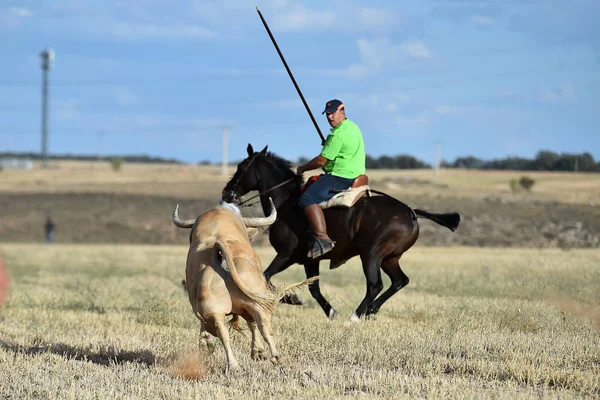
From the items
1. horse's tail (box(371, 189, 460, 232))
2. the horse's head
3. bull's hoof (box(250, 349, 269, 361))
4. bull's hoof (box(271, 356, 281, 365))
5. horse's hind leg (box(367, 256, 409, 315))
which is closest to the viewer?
bull's hoof (box(271, 356, 281, 365))

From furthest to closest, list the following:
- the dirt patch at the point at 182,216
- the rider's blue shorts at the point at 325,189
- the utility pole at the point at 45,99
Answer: the utility pole at the point at 45,99 → the dirt patch at the point at 182,216 → the rider's blue shorts at the point at 325,189

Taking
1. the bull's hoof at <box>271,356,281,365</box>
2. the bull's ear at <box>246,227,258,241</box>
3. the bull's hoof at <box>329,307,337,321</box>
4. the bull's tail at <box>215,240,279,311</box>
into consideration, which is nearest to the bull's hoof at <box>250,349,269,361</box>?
the bull's hoof at <box>271,356,281,365</box>

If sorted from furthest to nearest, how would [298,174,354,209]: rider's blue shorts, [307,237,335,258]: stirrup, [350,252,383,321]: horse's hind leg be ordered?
[298,174,354,209]: rider's blue shorts
[307,237,335,258]: stirrup
[350,252,383,321]: horse's hind leg

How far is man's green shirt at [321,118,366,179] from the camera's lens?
1262 cm

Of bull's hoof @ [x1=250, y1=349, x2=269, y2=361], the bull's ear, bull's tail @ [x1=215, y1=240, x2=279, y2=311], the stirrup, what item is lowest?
bull's hoof @ [x1=250, y1=349, x2=269, y2=361]

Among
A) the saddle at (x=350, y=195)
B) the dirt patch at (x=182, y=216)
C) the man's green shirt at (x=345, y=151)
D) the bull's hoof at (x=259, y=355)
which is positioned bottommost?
the dirt patch at (x=182, y=216)

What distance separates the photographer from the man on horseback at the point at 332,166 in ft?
41.4

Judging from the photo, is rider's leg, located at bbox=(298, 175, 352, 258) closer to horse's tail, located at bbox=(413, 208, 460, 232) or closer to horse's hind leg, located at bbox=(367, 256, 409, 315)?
horse's hind leg, located at bbox=(367, 256, 409, 315)

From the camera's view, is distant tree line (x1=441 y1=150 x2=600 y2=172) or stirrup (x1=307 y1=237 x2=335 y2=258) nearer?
stirrup (x1=307 y1=237 x2=335 y2=258)

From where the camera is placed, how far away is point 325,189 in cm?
1298

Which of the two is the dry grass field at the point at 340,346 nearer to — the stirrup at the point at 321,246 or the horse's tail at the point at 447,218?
the stirrup at the point at 321,246

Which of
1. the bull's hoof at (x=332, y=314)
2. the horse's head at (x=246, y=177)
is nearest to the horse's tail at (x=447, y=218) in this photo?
the bull's hoof at (x=332, y=314)

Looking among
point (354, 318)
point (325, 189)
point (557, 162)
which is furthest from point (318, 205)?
point (557, 162)

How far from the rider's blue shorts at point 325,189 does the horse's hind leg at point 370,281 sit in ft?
3.09
